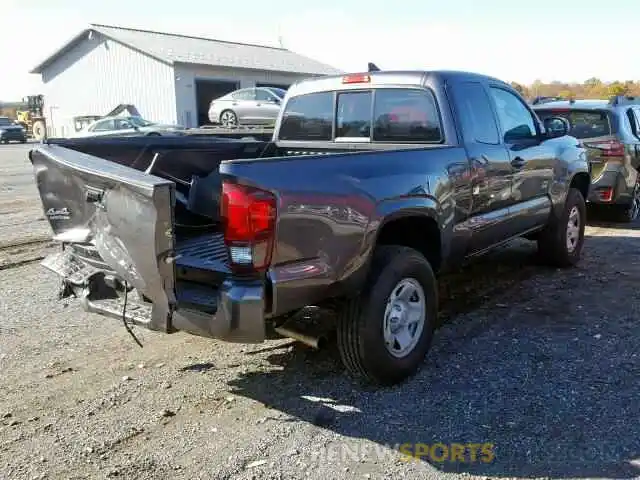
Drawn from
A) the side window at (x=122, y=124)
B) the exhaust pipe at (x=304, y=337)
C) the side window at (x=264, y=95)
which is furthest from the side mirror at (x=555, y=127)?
the side window at (x=122, y=124)

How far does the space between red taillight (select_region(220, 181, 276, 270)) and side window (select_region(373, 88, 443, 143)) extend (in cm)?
206

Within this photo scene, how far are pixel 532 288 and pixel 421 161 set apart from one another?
2.69 metres

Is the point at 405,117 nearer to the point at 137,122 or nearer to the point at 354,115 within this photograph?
the point at 354,115

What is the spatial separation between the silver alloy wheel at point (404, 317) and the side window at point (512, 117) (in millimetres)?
1937

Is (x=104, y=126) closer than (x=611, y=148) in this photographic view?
No

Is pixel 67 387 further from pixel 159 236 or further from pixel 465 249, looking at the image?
pixel 465 249

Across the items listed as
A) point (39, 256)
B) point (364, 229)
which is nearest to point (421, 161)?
point (364, 229)

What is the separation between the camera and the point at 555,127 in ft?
20.9

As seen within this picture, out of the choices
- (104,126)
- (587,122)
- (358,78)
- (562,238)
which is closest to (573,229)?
(562,238)

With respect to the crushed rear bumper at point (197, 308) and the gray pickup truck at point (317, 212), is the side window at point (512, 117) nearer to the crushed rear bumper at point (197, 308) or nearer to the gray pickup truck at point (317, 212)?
the gray pickup truck at point (317, 212)

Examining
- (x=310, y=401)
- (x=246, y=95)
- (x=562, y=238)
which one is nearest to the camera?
(x=310, y=401)

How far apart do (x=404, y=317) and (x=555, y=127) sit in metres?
3.26

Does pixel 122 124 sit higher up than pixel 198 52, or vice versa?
pixel 198 52

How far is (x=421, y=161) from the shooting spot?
4234 mm
